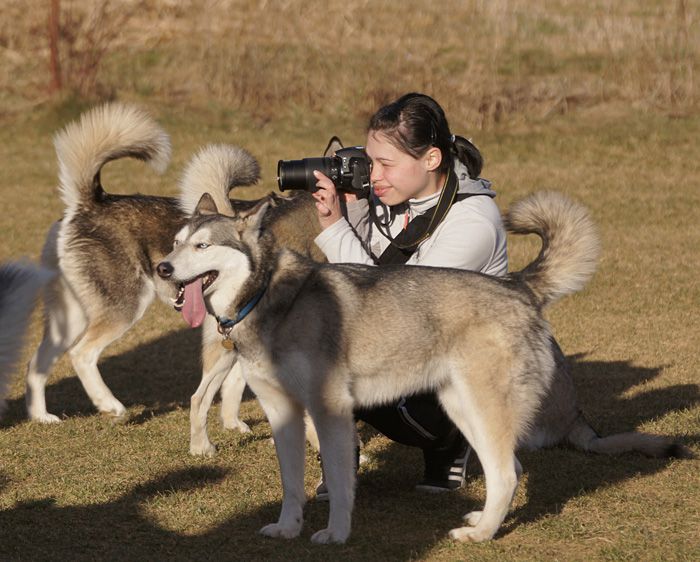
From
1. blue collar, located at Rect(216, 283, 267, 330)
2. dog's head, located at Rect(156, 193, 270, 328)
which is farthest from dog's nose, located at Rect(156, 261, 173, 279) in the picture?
blue collar, located at Rect(216, 283, 267, 330)

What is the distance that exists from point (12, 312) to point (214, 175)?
3.15 m

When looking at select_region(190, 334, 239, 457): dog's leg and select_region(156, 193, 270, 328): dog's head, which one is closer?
select_region(156, 193, 270, 328): dog's head

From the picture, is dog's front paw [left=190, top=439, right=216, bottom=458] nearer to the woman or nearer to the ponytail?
the woman

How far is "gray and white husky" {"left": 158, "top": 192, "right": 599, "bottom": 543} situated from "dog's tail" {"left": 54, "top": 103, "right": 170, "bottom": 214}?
241 cm

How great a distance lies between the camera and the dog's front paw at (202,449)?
5.42m

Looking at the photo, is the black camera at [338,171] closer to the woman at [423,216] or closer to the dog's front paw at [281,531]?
the woman at [423,216]

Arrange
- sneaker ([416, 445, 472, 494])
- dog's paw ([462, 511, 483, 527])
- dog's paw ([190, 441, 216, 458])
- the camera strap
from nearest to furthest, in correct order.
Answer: dog's paw ([462, 511, 483, 527]) < the camera strap < sneaker ([416, 445, 472, 494]) < dog's paw ([190, 441, 216, 458])

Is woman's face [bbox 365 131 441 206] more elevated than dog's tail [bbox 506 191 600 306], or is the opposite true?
woman's face [bbox 365 131 441 206]

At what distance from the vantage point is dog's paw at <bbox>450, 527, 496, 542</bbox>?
3969mm

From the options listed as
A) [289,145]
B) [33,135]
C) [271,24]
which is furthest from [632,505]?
[271,24]

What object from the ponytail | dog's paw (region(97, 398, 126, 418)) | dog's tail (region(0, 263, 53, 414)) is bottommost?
dog's paw (region(97, 398, 126, 418))

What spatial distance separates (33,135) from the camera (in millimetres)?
14328

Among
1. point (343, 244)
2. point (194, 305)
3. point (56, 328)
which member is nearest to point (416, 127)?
point (343, 244)

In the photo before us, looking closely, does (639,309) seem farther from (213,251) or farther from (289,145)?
(289,145)
